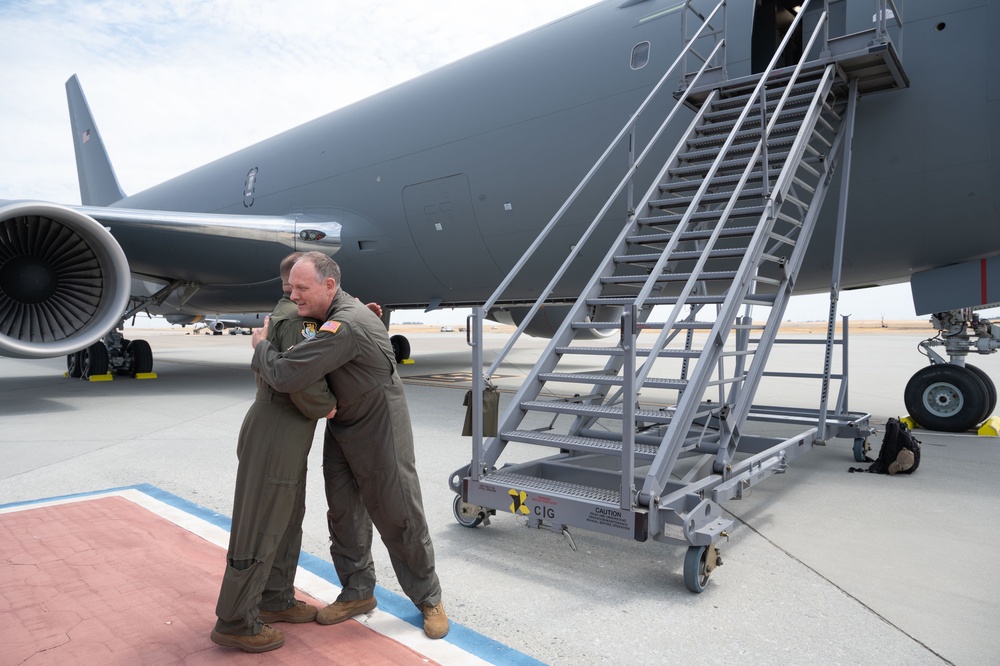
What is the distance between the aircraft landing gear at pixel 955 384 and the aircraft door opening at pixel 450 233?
4608 mm

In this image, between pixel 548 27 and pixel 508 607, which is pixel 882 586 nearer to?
pixel 508 607

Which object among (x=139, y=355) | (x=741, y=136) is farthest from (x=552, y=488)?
(x=139, y=355)

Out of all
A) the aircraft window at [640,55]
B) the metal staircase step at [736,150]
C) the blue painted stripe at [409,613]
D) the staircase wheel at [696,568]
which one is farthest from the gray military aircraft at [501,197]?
the blue painted stripe at [409,613]

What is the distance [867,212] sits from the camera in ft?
19.1

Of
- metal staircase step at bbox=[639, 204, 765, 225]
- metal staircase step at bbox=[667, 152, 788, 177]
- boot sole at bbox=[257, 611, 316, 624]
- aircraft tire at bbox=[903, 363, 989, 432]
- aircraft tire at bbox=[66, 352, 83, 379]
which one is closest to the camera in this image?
boot sole at bbox=[257, 611, 316, 624]

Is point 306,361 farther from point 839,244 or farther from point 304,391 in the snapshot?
point 839,244

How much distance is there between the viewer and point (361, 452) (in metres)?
2.47

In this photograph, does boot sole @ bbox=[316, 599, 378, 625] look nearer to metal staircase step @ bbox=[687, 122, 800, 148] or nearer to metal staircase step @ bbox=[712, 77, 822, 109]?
metal staircase step @ bbox=[687, 122, 800, 148]

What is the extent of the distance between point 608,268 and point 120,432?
15.7ft

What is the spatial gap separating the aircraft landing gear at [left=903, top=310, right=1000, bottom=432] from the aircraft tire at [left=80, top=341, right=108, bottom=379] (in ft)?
37.9

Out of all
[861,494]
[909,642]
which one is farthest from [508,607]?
[861,494]

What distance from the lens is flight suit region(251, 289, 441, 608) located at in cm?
237

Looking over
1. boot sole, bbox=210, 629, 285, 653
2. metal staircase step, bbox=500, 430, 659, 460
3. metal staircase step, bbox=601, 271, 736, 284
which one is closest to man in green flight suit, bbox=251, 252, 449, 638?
boot sole, bbox=210, 629, 285, 653

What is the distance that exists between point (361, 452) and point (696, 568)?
1.43 metres
